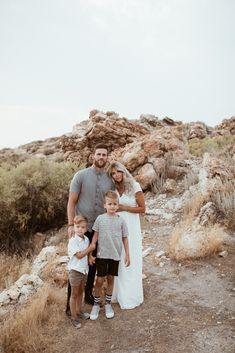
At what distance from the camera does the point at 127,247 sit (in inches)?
170

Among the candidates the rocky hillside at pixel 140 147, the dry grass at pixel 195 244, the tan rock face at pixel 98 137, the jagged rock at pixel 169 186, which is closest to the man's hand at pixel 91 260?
the dry grass at pixel 195 244

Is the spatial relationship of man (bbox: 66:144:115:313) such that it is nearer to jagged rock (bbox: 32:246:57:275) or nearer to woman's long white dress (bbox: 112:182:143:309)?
woman's long white dress (bbox: 112:182:143:309)

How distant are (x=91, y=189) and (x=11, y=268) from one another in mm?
3413

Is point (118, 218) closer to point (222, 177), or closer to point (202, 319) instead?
point (202, 319)

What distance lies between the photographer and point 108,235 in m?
4.19

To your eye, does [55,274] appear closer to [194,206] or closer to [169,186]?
[194,206]

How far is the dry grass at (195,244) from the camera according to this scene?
5.93 meters

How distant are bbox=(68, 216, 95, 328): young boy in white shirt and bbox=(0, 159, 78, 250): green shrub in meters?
4.74

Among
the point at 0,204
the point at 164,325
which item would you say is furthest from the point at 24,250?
the point at 164,325

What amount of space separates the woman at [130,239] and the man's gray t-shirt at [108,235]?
28cm

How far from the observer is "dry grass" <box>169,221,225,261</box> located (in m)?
5.93

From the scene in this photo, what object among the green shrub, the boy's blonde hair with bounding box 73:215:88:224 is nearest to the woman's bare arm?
the boy's blonde hair with bounding box 73:215:88:224

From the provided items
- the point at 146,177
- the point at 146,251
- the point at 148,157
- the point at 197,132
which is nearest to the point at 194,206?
the point at 146,251

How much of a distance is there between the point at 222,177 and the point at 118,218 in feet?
16.1
